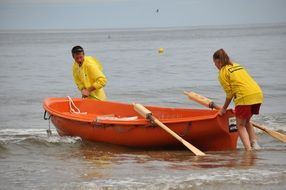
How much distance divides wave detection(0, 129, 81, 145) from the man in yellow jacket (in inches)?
40.0

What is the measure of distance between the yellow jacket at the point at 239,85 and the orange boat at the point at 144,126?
12.1 inches

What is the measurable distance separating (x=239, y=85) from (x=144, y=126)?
182 cm

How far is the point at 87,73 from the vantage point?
12.1 metres

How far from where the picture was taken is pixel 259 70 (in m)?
32.1

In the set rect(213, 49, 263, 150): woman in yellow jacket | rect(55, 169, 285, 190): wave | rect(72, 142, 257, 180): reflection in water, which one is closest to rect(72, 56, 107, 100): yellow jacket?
rect(72, 142, 257, 180): reflection in water

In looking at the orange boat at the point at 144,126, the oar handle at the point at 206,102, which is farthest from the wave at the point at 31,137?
the oar handle at the point at 206,102

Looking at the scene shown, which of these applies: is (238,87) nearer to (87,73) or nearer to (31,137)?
(87,73)

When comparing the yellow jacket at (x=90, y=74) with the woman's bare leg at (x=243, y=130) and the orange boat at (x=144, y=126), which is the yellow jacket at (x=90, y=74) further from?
the woman's bare leg at (x=243, y=130)

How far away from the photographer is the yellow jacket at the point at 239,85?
9.80 meters

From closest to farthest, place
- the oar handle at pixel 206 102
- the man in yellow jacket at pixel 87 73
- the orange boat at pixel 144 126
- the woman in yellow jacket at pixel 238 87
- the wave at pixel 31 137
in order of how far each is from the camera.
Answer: the woman in yellow jacket at pixel 238 87 < the orange boat at pixel 144 126 < the oar handle at pixel 206 102 < the man in yellow jacket at pixel 87 73 < the wave at pixel 31 137

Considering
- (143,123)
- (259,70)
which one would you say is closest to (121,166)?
(143,123)

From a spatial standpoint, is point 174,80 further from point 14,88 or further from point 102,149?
point 102,149

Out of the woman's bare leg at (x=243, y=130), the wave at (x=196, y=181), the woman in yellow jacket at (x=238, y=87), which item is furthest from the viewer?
the woman's bare leg at (x=243, y=130)

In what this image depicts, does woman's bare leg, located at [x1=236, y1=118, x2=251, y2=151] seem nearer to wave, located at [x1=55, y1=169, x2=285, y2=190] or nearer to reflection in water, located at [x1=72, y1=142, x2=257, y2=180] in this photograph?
reflection in water, located at [x1=72, y1=142, x2=257, y2=180]
